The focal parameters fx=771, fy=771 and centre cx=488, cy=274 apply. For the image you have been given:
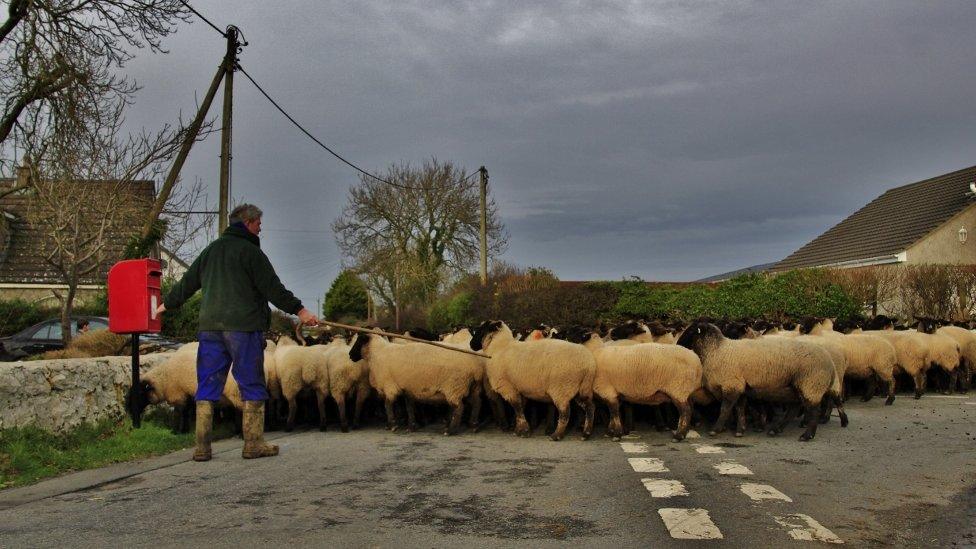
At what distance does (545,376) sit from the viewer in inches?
389

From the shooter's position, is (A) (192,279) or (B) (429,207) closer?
(A) (192,279)

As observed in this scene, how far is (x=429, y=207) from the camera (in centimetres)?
4581

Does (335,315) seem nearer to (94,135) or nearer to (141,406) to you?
(94,135)

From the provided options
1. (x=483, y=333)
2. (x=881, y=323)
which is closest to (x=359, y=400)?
(x=483, y=333)

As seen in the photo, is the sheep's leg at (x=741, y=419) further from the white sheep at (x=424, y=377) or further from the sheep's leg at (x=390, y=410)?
the sheep's leg at (x=390, y=410)

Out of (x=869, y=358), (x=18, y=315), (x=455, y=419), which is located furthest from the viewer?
(x=18, y=315)

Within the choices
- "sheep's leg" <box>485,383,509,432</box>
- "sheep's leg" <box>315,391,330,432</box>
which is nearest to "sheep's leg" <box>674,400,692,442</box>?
"sheep's leg" <box>485,383,509,432</box>

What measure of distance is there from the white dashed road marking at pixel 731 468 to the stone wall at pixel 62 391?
7.16 metres

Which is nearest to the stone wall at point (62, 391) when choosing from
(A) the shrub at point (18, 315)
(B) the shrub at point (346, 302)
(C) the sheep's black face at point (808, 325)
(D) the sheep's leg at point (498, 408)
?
(D) the sheep's leg at point (498, 408)

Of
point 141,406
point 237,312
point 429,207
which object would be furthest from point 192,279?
point 429,207

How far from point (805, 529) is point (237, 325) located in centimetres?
560

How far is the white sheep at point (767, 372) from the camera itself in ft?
32.1

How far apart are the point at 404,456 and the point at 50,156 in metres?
10.3

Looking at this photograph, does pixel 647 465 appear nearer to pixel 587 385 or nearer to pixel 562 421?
pixel 562 421
